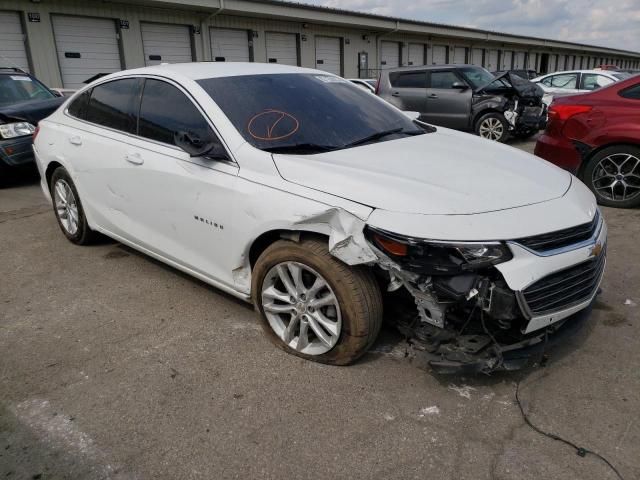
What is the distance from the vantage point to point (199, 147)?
9.79 feet

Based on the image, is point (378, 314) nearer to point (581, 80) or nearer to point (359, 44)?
point (581, 80)

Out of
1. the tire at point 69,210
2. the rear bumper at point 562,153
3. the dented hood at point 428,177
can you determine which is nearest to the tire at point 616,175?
the rear bumper at point 562,153

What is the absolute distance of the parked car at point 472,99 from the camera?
33.3ft

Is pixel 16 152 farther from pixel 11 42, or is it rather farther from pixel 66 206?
pixel 11 42

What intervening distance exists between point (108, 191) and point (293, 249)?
6.41 feet

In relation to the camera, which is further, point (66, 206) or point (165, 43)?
point (165, 43)

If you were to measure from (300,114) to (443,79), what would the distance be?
8.60m

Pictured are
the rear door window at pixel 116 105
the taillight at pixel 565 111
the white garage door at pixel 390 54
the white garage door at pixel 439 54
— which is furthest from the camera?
the white garage door at pixel 439 54

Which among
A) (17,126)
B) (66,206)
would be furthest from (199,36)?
(66,206)

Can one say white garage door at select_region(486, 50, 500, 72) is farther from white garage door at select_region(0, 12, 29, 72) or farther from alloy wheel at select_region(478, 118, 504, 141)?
white garage door at select_region(0, 12, 29, 72)

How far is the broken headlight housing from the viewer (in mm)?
2289

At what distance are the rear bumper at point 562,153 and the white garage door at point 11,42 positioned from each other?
14.0 metres

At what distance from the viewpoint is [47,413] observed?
2502 millimetres

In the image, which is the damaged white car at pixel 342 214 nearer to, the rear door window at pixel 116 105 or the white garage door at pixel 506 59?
the rear door window at pixel 116 105
